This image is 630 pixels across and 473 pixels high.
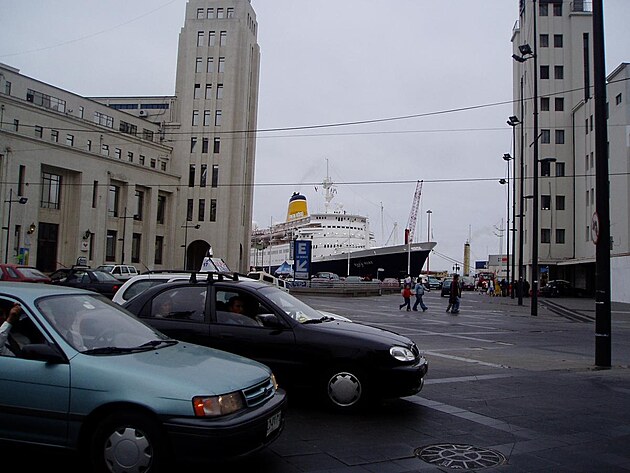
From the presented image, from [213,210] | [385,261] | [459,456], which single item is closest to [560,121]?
[385,261]

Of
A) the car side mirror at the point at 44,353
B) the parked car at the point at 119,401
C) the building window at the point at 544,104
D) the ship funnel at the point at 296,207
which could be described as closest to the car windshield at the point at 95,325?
the parked car at the point at 119,401

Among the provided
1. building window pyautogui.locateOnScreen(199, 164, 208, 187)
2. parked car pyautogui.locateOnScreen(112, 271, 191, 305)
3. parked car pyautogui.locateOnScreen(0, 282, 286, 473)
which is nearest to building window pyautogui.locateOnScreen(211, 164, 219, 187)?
building window pyautogui.locateOnScreen(199, 164, 208, 187)

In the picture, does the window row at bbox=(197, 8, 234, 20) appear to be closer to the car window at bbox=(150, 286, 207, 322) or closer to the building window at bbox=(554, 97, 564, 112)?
the building window at bbox=(554, 97, 564, 112)

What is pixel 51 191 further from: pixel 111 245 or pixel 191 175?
pixel 191 175

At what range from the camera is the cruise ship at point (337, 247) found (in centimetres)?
7338

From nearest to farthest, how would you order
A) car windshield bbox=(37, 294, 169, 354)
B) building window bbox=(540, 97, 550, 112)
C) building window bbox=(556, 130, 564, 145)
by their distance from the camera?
car windshield bbox=(37, 294, 169, 354) < building window bbox=(556, 130, 564, 145) < building window bbox=(540, 97, 550, 112)

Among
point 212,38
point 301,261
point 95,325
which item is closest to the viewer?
point 95,325

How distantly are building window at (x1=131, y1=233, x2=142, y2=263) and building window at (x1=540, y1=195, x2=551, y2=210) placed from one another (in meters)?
39.5

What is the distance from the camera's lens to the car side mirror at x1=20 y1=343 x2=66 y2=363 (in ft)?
14.1

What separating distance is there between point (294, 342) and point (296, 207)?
8387cm

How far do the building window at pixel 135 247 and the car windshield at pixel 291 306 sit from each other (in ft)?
174

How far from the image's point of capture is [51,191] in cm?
4950

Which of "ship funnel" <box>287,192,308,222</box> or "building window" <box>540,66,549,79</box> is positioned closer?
"building window" <box>540,66,549,79</box>

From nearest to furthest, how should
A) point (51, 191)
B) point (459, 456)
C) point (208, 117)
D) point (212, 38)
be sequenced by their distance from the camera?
point (459, 456), point (51, 191), point (208, 117), point (212, 38)
